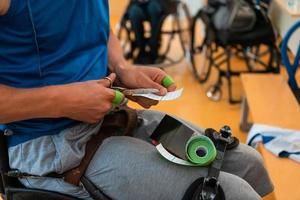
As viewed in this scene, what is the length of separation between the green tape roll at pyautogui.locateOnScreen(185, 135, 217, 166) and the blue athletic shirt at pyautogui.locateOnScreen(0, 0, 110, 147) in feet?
0.90

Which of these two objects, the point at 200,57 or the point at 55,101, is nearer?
the point at 55,101

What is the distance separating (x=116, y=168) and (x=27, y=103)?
0.23 m

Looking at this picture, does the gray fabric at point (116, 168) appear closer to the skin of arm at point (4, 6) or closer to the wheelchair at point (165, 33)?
the skin of arm at point (4, 6)

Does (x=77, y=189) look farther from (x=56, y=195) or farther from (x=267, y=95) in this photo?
(x=267, y=95)

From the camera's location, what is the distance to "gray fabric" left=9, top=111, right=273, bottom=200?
852 mm

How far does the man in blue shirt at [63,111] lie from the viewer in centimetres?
85

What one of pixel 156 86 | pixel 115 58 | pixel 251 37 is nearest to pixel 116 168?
pixel 156 86

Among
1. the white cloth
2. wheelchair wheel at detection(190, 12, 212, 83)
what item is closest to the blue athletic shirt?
the white cloth

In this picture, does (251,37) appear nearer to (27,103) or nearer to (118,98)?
(118,98)

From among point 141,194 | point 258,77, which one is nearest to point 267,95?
point 258,77

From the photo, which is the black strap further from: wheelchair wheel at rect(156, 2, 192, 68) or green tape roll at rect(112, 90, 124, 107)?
wheelchair wheel at rect(156, 2, 192, 68)

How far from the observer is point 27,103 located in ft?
2.76

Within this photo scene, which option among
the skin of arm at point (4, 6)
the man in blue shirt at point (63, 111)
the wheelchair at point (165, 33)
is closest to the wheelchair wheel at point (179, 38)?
the wheelchair at point (165, 33)

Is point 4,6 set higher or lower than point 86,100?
higher
